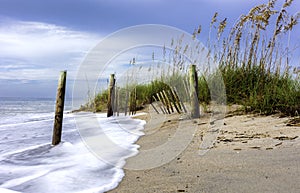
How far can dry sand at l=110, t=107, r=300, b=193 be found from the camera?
2.53 meters

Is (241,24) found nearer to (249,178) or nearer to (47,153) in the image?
(47,153)

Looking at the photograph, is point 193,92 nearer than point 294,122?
No

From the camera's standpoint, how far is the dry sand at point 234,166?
2.53 meters

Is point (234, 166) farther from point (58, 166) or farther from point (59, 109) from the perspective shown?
point (59, 109)

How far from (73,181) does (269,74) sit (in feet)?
16.8

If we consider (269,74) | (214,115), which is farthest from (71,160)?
(269,74)

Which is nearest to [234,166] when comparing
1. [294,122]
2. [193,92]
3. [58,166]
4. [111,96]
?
[294,122]

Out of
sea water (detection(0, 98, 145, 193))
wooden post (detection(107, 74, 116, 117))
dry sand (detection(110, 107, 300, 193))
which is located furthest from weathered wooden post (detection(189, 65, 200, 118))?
wooden post (detection(107, 74, 116, 117))

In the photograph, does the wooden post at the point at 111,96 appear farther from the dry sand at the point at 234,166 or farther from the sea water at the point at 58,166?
the dry sand at the point at 234,166

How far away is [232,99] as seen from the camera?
22.1 ft

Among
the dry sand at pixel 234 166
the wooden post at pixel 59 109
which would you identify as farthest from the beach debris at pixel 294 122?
the wooden post at pixel 59 109

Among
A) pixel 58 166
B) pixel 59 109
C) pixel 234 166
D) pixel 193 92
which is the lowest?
pixel 58 166

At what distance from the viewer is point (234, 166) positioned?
301 cm

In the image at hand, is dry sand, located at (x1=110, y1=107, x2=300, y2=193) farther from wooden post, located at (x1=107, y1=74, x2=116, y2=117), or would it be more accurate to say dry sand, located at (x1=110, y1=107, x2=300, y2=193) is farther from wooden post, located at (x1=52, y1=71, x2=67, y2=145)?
wooden post, located at (x1=107, y1=74, x2=116, y2=117)
